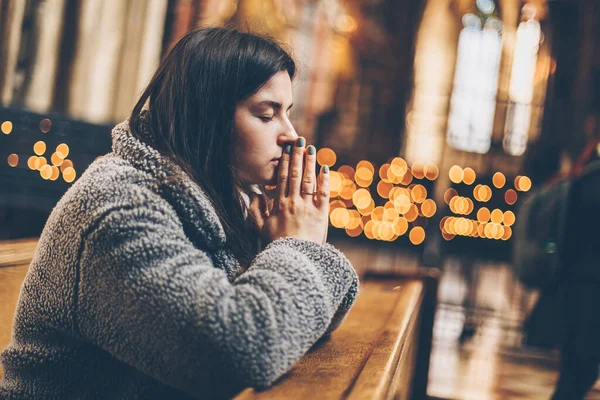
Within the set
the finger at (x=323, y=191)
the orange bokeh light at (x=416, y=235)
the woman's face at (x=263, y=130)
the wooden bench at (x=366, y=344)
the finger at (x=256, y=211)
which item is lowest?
the orange bokeh light at (x=416, y=235)

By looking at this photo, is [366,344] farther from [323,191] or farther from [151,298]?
[151,298]

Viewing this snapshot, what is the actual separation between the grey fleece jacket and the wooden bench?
0.22 ft

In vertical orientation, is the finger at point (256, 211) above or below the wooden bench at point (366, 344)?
above

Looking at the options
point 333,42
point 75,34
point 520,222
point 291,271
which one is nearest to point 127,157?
point 291,271

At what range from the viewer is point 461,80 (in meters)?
13.0

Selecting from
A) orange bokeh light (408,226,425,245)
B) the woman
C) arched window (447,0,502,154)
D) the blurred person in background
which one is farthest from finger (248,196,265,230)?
arched window (447,0,502,154)

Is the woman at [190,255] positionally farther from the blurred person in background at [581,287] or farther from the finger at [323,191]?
the blurred person in background at [581,287]

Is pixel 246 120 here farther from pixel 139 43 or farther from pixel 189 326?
pixel 139 43

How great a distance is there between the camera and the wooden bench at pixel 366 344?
1056mm

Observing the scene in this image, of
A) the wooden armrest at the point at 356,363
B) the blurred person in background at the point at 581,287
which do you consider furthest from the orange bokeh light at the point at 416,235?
the wooden armrest at the point at 356,363

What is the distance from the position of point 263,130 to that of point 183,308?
520 millimetres

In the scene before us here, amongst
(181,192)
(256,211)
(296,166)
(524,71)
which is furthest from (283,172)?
(524,71)

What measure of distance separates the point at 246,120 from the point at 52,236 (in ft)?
1.49

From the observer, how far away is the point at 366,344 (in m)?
1.50
